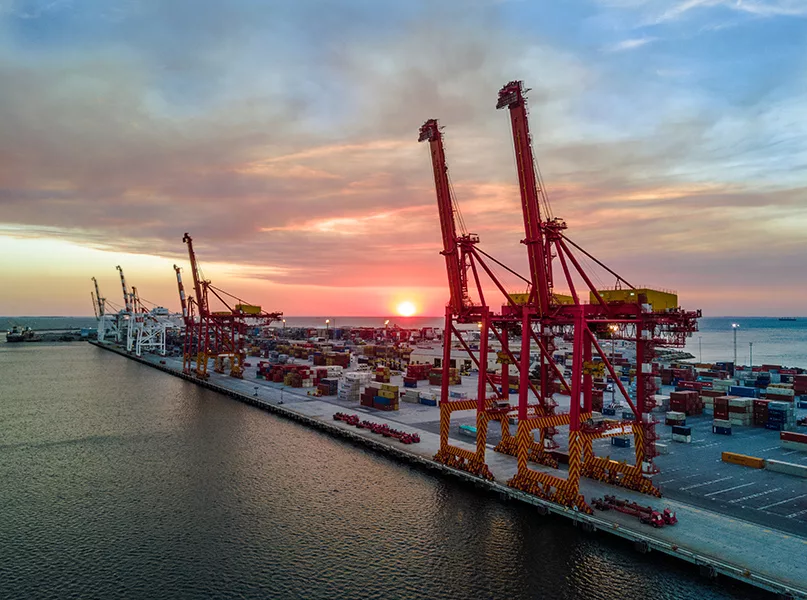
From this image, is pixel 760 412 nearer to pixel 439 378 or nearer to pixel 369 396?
pixel 439 378

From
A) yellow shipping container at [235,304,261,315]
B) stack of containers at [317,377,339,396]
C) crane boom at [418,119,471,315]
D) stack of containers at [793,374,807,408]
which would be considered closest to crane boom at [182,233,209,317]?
yellow shipping container at [235,304,261,315]

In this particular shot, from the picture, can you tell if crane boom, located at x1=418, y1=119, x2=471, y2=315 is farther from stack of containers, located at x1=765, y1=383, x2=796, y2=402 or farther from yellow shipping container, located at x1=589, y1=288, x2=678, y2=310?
stack of containers, located at x1=765, y1=383, x2=796, y2=402

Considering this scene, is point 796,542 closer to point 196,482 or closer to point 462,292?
point 462,292

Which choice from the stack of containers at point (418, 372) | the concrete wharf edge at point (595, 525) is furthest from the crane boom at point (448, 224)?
the stack of containers at point (418, 372)

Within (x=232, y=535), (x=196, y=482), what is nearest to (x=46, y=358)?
(x=196, y=482)

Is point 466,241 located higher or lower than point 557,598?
higher

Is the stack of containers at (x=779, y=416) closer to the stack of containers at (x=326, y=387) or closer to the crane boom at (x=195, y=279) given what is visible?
the stack of containers at (x=326, y=387)
